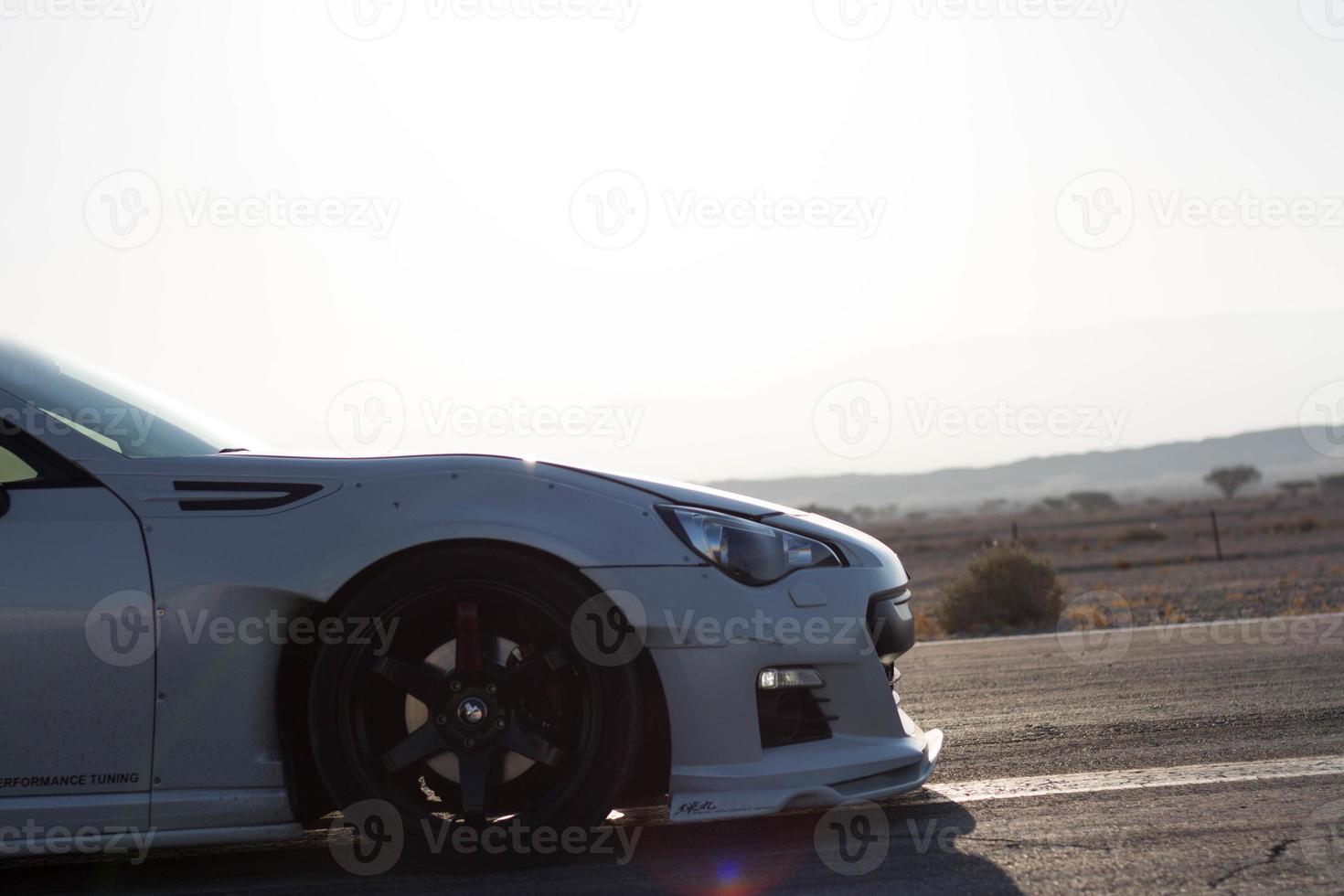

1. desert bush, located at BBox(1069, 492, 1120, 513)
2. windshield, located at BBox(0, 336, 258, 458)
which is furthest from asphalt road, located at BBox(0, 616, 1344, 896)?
desert bush, located at BBox(1069, 492, 1120, 513)

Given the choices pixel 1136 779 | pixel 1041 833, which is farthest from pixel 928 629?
pixel 1041 833

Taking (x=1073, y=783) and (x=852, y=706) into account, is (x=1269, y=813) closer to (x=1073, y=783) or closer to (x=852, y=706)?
(x=1073, y=783)

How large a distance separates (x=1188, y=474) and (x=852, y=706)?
687 feet

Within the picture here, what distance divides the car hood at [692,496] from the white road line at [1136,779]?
1.19 meters

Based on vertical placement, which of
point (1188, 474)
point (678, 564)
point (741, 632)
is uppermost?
point (1188, 474)

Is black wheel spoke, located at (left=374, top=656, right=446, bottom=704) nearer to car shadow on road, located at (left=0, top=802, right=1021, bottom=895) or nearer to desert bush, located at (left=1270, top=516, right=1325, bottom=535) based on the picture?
car shadow on road, located at (left=0, top=802, right=1021, bottom=895)

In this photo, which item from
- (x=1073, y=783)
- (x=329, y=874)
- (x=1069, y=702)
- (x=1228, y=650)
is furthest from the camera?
(x=1228, y=650)

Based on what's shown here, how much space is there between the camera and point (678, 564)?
331cm

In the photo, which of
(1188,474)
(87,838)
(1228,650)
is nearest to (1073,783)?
(87,838)

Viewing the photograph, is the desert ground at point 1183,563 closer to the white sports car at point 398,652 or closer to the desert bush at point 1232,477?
the white sports car at point 398,652

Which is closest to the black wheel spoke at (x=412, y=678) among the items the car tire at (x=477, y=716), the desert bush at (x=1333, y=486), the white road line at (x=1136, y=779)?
the car tire at (x=477, y=716)

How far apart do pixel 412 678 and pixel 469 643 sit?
18 cm

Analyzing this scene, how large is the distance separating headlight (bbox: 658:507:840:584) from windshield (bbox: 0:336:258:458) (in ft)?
5.05

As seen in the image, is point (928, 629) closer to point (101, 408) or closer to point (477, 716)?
point (477, 716)
